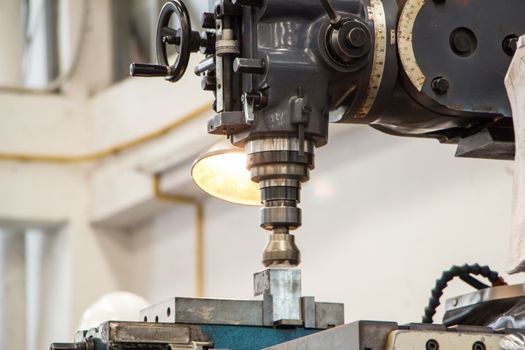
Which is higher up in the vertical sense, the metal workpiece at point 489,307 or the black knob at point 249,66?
the black knob at point 249,66

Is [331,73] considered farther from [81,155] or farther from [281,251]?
[81,155]

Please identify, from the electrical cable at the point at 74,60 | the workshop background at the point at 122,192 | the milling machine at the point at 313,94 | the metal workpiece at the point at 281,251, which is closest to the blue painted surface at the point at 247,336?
the milling machine at the point at 313,94

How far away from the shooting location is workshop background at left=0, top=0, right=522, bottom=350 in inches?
143

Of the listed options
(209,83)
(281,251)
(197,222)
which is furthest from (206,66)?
(197,222)

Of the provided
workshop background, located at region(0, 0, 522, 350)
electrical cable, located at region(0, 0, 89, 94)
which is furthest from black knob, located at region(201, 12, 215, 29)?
electrical cable, located at region(0, 0, 89, 94)

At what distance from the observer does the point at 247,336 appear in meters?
1.48

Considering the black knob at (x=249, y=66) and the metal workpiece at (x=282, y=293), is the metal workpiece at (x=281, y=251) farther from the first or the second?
the black knob at (x=249, y=66)

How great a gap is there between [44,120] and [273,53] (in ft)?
11.3

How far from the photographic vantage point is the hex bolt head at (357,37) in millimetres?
1575

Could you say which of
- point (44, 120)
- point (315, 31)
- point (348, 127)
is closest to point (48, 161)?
point (44, 120)

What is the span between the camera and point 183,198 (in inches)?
180

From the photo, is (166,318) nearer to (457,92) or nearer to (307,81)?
(307,81)

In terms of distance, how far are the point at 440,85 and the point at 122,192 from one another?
320 cm

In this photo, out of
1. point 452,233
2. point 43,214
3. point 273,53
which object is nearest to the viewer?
point 273,53
